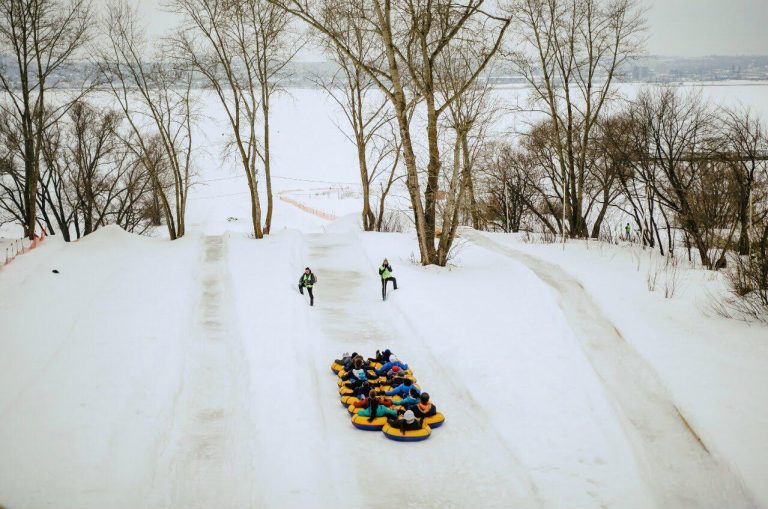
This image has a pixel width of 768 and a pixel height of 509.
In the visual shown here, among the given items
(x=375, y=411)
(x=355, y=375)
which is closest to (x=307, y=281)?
(x=355, y=375)

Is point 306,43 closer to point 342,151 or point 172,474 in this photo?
point 172,474

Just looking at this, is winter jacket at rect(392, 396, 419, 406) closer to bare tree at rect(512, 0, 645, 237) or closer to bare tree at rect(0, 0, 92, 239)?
bare tree at rect(512, 0, 645, 237)

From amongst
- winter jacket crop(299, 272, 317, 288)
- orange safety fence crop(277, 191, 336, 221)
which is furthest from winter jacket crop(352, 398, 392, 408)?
orange safety fence crop(277, 191, 336, 221)

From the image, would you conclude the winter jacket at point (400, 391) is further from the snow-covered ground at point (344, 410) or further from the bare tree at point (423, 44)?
the bare tree at point (423, 44)

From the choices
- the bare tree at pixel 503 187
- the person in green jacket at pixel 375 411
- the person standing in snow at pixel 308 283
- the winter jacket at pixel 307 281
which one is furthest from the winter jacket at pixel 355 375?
the bare tree at pixel 503 187

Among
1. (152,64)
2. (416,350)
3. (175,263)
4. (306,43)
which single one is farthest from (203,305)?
(152,64)

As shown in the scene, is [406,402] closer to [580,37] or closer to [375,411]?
[375,411]
